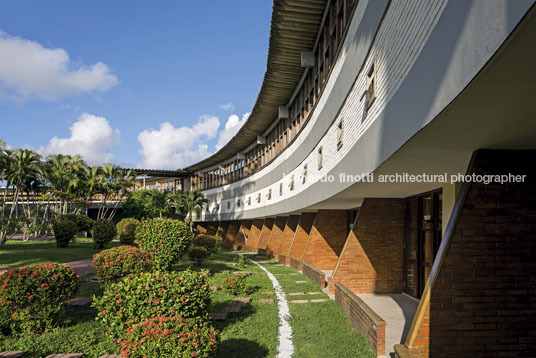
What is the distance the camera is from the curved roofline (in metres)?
13.2

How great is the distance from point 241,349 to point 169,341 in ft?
7.94

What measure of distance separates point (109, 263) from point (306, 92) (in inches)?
416

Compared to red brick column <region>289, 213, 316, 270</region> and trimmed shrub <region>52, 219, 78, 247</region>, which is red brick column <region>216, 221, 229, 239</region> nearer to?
trimmed shrub <region>52, 219, 78, 247</region>

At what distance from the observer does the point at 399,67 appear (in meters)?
5.39

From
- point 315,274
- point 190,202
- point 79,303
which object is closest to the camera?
point 79,303

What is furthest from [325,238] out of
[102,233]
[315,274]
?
[102,233]

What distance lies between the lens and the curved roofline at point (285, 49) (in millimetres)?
13164

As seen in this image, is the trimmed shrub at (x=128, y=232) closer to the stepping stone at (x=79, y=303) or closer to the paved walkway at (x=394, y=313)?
the stepping stone at (x=79, y=303)

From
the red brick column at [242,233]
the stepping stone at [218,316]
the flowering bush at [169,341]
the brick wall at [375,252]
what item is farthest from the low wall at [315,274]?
the red brick column at [242,233]

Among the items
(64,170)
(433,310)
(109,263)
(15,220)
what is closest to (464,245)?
(433,310)

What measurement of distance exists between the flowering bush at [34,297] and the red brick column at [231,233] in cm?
3086

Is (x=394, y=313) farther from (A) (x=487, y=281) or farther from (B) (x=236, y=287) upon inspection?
(B) (x=236, y=287)

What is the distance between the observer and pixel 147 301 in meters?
6.71

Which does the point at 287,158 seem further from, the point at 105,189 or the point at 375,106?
the point at 105,189
